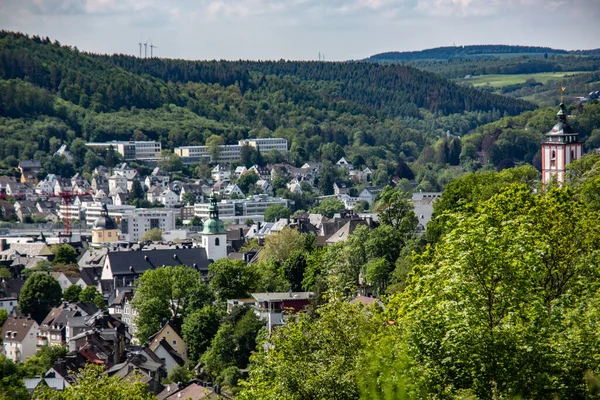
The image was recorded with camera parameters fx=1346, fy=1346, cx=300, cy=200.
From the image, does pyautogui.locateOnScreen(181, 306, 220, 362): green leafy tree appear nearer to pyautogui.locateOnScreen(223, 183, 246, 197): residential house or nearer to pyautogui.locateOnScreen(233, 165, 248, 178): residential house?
pyautogui.locateOnScreen(223, 183, 246, 197): residential house

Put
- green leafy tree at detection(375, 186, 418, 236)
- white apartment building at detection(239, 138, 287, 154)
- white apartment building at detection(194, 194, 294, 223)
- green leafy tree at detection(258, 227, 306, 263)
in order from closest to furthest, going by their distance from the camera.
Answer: green leafy tree at detection(375, 186, 418, 236), green leafy tree at detection(258, 227, 306, 263), white apartment building at detection(194, 194, 294, 223), white apartment building at detection(239, 138, 287, 154)

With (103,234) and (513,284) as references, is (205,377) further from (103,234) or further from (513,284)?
(103,234)

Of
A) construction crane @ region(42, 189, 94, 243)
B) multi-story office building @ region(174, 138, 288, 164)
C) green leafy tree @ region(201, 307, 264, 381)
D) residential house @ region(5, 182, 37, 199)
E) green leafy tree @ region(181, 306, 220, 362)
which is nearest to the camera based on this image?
green leafy tree @ region(201, 307, 264, 381)

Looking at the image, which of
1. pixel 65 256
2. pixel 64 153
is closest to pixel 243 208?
pixel 64 153

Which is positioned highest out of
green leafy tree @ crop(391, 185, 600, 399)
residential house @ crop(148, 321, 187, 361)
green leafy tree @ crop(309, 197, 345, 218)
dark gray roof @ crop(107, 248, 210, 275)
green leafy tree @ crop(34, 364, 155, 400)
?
green leafy tree @ crop(391, 185, 600, 399)

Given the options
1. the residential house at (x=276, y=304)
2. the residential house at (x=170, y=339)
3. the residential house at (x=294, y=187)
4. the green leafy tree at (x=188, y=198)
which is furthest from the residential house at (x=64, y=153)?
the residential house at (x=276, y=304)

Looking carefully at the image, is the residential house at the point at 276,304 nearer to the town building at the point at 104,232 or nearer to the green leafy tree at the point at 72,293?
the green leafy tree at the point at 72,293

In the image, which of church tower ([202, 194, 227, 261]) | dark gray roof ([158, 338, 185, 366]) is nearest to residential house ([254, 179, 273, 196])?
church tower ([202, 194, 227, 261])
